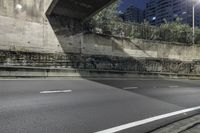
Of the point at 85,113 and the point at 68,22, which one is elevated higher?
the point at 68,22

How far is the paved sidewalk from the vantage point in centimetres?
606

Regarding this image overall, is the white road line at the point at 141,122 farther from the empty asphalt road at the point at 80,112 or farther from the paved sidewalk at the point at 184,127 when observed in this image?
the paved sidewalk at the point at 184,127

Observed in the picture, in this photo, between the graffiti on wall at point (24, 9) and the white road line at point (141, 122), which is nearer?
the white road line at point (141, 122)

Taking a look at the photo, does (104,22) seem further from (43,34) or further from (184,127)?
(184,127)

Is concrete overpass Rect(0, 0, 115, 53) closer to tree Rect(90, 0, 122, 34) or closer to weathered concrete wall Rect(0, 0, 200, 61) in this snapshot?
weathered concrete wall Rect(0, 0, 200, 61)

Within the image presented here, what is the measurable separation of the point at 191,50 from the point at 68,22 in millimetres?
17853

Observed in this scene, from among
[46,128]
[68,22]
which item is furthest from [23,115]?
[68,22]

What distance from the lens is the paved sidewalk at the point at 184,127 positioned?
606 centimetres

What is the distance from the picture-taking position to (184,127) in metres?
6.39

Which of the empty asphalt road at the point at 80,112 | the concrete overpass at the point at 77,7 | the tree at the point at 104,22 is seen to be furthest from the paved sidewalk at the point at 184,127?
the tree at the point at 104,22

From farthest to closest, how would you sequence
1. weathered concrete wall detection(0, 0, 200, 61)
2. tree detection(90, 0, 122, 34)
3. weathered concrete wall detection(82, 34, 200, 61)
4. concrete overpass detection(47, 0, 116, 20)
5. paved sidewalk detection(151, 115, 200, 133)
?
tree detection(90, 0, 122, 34), weathered concrete wall detection(82, 34, 200, 61), weathered concrete wall detection(0, 0, 200, 61), concrete overpass detection(47, 0, 116, 20), paved sidewalk detection(151, 115, 200, 133)

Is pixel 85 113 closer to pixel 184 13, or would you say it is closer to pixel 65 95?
pixel 65 95

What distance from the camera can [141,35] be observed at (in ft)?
97.2

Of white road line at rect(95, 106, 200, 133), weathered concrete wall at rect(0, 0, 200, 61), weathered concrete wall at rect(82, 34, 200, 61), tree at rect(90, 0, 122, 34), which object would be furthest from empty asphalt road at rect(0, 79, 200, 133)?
tree at rect(90, 0, 122, 34)
